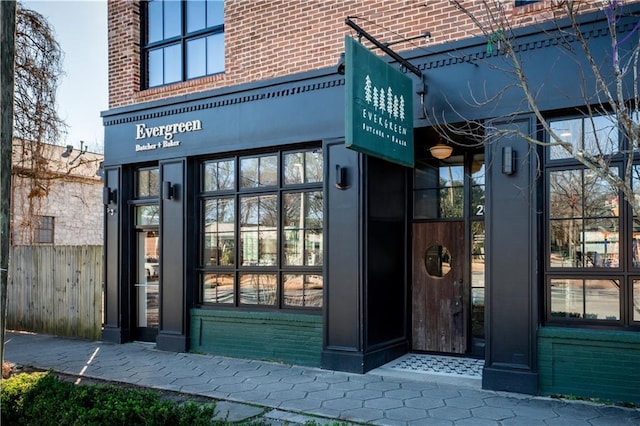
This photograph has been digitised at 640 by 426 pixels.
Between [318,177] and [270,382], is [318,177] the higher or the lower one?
the higher one

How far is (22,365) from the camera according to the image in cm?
827

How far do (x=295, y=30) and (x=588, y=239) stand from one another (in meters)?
5.13

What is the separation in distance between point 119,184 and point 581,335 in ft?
26.6

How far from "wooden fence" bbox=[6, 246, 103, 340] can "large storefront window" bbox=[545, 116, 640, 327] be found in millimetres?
8135

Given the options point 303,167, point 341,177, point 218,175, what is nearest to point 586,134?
point 341,177

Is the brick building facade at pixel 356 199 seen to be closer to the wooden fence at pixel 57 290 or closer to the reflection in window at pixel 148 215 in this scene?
the reflection in window at pixel 148 215

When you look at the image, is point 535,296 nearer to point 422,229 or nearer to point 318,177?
point 422,229

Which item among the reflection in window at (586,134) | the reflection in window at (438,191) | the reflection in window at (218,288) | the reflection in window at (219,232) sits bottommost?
the reflection in window at (218,288)

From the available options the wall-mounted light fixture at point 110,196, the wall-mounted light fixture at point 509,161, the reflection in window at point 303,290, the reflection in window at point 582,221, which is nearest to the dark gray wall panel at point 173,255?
the wall-mounted light fixture at point 110,196

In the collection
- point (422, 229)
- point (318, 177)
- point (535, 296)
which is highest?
point (318, 177)

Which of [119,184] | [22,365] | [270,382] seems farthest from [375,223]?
[22,365]

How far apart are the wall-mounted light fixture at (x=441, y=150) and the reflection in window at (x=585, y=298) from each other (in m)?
2.64

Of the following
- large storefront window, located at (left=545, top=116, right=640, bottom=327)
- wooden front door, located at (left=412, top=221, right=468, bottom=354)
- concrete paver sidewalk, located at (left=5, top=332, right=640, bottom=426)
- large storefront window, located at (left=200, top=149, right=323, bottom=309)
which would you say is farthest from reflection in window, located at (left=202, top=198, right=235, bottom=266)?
large storefront window, located at (left=545, top=116, right=640, bottom=327)

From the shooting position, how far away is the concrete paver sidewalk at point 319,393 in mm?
5551
